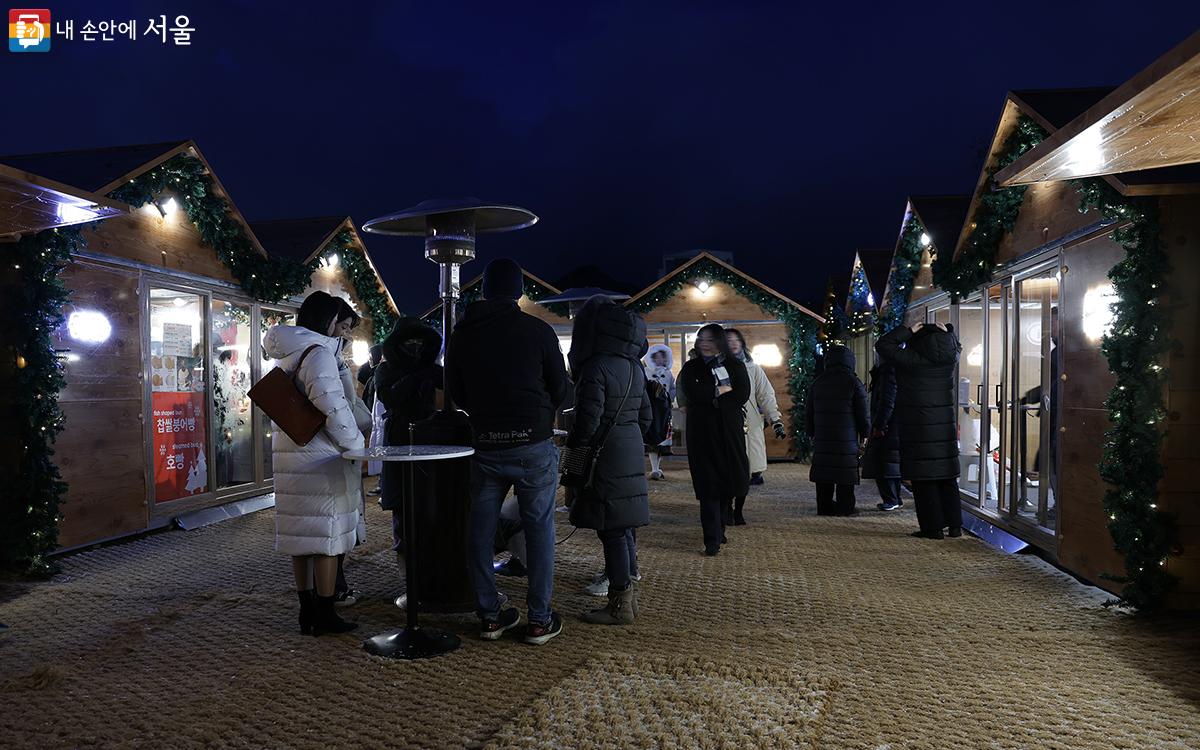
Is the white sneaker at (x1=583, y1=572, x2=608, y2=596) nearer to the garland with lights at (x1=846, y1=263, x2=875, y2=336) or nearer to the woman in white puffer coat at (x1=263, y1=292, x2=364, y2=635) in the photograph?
the woman in white puffer coat at (x1=263, y1=292, x2=364, y2=635)

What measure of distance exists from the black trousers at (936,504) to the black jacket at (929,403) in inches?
7.9

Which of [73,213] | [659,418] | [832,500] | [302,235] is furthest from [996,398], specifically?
[302,235]

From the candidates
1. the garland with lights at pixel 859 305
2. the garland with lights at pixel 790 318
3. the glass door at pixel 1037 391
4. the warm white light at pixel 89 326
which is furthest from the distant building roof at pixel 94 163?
the garland with lights at pixel 859 305

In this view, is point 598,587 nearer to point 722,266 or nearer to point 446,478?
point 446,478

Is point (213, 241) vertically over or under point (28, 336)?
over

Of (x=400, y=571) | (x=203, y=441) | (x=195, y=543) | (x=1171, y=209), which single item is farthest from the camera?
(x=203, y=441)

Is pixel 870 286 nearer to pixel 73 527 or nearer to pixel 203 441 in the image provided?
pixel 203 441

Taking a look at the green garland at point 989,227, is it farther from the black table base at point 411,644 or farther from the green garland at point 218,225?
the green garland at point 218,225

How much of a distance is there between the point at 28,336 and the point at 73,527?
69.1 inches

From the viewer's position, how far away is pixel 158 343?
8.16m

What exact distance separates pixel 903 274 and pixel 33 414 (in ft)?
31.3

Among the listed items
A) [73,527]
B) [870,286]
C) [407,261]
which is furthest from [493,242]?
[73,527]

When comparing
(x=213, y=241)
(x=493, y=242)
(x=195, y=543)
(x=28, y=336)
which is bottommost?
(x=195, y=543)

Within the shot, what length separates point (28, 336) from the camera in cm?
604
